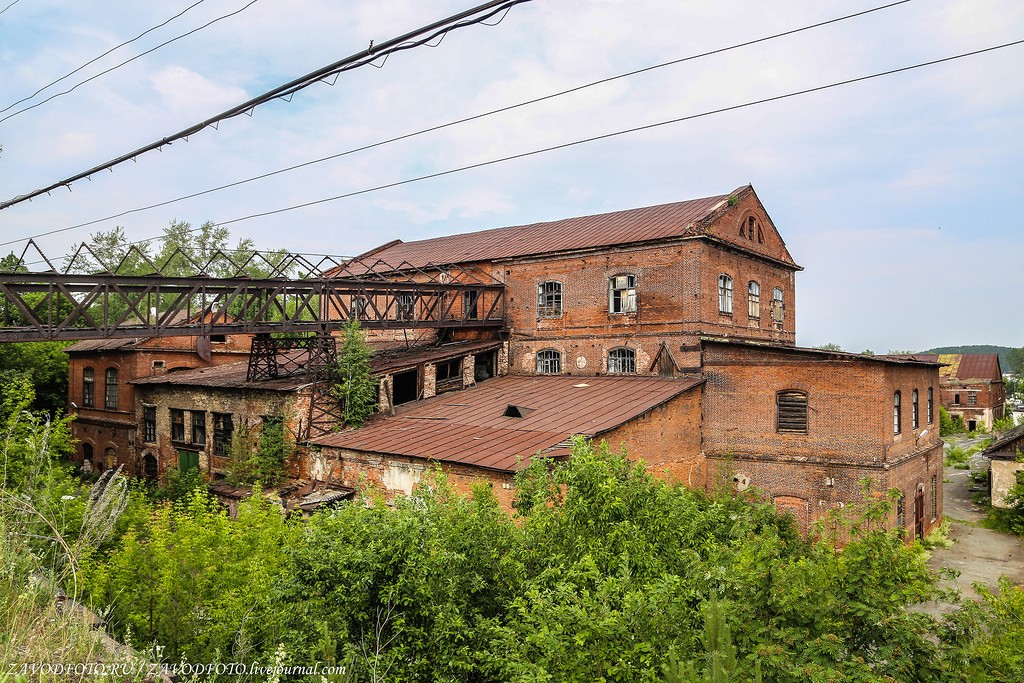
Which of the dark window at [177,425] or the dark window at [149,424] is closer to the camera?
the dark window at [177,425]

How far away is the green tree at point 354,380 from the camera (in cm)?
1998

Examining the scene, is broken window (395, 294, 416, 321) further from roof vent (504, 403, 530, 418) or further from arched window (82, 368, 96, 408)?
arched window (82, 368, 96, 408)

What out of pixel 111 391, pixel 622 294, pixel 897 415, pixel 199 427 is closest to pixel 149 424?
pixel 199 427

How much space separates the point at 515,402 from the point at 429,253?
1283 cm

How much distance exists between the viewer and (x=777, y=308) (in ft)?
84.9

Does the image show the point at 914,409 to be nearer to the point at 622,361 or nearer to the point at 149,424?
the point at 622,361

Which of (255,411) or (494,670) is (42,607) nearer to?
(494,670)

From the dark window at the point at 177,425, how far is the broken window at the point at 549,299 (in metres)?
13.9

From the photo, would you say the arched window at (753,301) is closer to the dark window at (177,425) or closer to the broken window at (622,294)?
the broken window at (622,294)

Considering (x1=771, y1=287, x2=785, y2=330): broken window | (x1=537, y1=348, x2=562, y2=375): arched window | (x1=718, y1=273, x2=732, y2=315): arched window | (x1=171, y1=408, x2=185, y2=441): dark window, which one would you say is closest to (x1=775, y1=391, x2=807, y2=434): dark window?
(x1=718, y1=273, x2=732, y2=315): arched window

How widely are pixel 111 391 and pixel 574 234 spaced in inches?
842

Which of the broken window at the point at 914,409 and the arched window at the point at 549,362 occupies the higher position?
the arched window at the point at 549,362

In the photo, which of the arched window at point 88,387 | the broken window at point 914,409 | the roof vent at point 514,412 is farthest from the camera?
the arched window at point 88,387

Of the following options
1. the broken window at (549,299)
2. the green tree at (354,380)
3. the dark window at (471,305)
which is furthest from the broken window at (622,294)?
the green tree at (354,380)
